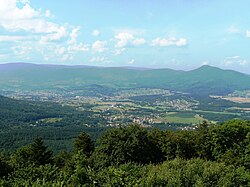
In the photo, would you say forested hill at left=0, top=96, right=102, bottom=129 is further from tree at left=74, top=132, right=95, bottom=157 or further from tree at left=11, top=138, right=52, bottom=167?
tree at left=11, top=138, right=52, bottom=167

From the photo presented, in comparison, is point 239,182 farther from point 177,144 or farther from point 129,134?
point 129,134

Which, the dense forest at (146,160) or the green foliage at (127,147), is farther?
the green foliage at (127,147)

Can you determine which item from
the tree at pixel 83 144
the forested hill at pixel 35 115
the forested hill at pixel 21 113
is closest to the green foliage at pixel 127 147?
the tree at pixel 83 144

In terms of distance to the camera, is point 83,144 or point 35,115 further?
point 35,115

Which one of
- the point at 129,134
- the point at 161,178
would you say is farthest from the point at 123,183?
the point at 129,134

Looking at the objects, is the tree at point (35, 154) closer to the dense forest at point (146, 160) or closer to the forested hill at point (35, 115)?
the dense forest at point (146, 160)

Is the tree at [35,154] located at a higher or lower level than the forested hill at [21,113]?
higher

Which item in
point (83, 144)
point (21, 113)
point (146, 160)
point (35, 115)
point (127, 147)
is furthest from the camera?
point (21, 113)

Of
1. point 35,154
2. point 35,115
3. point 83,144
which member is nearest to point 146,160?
point 83,144

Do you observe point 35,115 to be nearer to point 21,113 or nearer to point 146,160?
point 21,113
